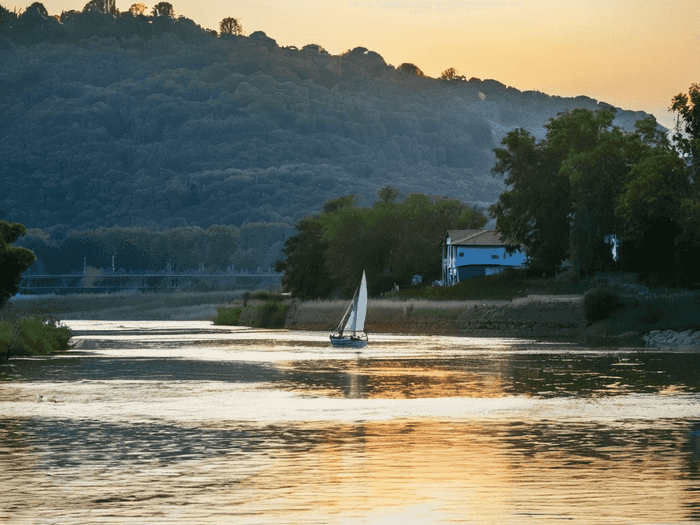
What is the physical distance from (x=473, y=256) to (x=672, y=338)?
81748 mm

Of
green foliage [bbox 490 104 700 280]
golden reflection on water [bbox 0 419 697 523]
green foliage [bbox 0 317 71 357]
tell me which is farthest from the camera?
green foliage [bbox 490 104 700 280]

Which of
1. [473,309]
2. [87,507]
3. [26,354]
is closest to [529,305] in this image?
Answer: [473,309]

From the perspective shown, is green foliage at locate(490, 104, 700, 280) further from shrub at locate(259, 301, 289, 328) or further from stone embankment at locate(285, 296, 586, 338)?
shrub at locate(259, 301, 289, 328)

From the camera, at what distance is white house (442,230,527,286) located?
180250mm

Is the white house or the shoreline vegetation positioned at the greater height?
the white house

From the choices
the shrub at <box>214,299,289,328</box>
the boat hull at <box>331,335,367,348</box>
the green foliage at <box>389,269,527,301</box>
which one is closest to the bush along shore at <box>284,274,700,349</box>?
the green foliage at <box>389,269,527,301</box>

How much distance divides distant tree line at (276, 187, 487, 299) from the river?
367 ft

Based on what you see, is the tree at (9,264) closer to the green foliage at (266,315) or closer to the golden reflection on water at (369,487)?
the golden reflection on water at (369,487)

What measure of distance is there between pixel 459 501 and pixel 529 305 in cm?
10723

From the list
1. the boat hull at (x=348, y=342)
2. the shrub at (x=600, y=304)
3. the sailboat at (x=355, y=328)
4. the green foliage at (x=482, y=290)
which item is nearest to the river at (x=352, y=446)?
the boat hull at (x=348, y=342)

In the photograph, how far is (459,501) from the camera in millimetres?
24594

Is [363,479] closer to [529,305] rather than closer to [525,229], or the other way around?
[529,305]

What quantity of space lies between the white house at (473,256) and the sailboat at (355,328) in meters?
69.0

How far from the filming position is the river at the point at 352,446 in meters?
23.9
